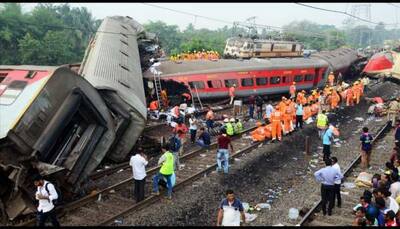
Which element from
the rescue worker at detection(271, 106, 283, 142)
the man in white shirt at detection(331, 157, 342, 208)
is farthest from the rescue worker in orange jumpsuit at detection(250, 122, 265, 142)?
the man in white shirt at detection(331, 157, 342, 208)

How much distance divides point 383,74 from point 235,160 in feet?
40.6

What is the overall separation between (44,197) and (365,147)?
369 inches

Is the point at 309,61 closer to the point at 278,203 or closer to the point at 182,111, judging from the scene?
the point at 182,111

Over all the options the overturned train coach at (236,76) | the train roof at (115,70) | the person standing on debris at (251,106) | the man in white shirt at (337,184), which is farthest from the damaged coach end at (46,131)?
the overturned train coach at (236,76)

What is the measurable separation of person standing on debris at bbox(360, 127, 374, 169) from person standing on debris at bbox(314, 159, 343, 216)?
384 centimetres

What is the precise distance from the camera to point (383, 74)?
75.0ft

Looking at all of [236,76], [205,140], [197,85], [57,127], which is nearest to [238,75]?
[236,76]

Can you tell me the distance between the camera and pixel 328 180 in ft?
32.2

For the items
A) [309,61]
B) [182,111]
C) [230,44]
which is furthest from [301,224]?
[230,44]

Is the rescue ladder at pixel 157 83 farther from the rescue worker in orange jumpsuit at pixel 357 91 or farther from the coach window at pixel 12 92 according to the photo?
the coach window at pixel 12 92

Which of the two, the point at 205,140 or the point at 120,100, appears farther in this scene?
the point at 205,140

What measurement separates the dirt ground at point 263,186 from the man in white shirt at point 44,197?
1.69 metres

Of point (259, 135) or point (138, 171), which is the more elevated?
point (138, 171)

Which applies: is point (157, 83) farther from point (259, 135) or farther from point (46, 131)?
point (46, 131)
